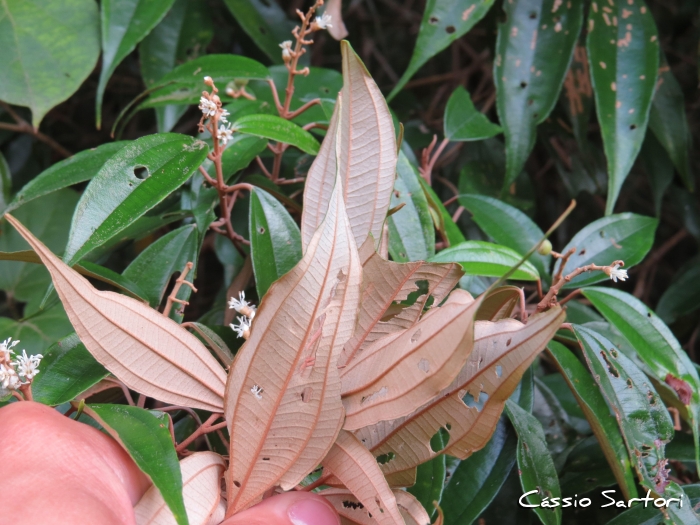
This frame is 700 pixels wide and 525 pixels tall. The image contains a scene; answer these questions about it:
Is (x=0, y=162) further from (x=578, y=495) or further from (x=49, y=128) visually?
(x=578, y=495)

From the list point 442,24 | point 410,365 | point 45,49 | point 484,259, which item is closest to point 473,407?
point 410,365

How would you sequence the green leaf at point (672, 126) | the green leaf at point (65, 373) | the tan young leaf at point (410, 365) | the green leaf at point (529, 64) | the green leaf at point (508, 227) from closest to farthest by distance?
the tan young leaf at point (410, 365) < the green leaf at point (65, 373) < the green leaf at point (508, 227) < the green leaf at point (529, 64) < the green leaf at point (672, 126)

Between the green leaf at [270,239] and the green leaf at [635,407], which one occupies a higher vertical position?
the green leaf at [270,239]

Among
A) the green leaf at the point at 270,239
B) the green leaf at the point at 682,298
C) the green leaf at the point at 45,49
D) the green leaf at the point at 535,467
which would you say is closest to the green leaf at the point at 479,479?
the green leaf at the point at 535,467

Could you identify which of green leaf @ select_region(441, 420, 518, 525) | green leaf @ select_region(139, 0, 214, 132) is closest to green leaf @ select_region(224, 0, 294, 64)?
green leaf @ select_region(139, 0, 214, 132)

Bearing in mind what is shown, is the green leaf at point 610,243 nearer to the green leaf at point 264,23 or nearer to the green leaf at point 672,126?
the green leaf at point 672,126

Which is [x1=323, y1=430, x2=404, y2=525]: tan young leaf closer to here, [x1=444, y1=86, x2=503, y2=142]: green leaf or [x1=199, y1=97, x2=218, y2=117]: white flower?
[x1=199, y1=97, x2=218, y2=117]: white flower

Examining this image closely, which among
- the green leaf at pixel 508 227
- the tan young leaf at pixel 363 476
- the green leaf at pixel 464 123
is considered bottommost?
the tan young leaf at pixel 363 476
